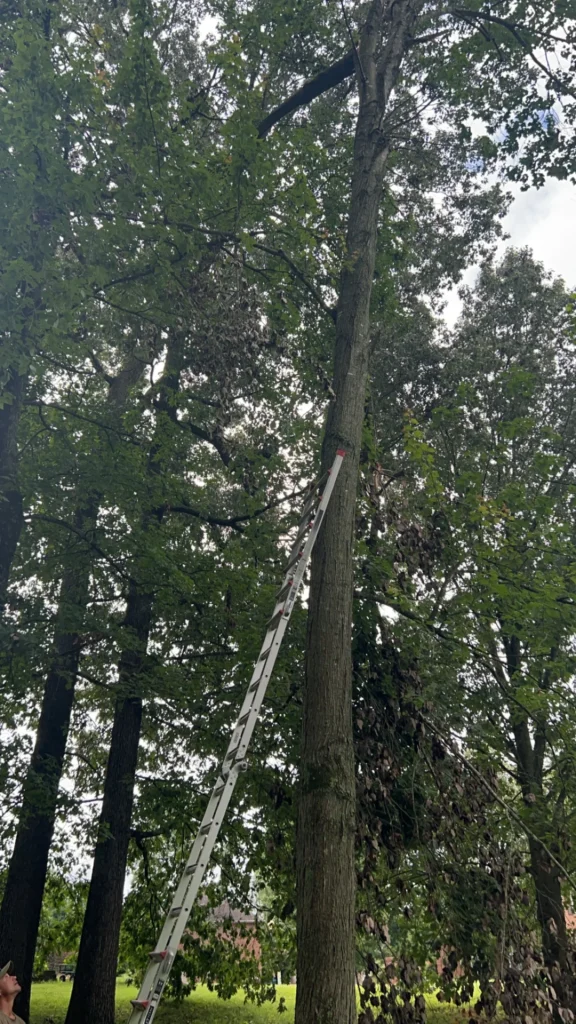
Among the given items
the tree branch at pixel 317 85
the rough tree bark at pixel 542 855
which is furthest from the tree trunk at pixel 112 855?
the tree branch at pixel 317 85

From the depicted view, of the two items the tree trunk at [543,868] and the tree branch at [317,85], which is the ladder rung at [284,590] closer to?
the tree trunk at [543,868]

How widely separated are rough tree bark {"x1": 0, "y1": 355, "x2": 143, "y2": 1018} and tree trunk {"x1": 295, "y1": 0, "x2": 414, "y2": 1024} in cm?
400

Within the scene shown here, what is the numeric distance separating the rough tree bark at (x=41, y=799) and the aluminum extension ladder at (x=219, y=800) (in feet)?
13.4

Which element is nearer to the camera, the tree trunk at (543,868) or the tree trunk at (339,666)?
the tree trunk at (339,666)

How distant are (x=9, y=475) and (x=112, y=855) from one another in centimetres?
497

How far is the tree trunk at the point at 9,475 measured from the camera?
7.19 m

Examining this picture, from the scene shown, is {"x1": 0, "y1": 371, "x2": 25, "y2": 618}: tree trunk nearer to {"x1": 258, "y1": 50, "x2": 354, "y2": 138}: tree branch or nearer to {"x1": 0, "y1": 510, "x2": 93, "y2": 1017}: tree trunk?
{"x1": 0, "y1": 510, "x2": 93, "y2": 1017}: tree trunk

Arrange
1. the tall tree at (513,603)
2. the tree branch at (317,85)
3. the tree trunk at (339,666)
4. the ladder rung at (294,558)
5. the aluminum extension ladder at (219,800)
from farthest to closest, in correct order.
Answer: the tree branch at (317,85) → the tall tree at (513,603) → the ladder rung at (294,558) → the tree trunk at (339,666) → the aluminum extension ladder at (219,800)

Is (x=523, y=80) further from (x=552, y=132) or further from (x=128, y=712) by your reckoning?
(x=128, y=712)

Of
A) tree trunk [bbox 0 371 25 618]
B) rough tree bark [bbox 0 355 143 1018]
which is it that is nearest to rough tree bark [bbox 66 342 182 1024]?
rough tree bark [bbox 0 355 143 1018]

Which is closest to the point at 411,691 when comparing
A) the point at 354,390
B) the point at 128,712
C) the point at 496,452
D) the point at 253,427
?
the point at 354,390

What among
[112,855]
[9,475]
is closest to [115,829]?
[112,855]

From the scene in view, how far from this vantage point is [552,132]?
8008mm

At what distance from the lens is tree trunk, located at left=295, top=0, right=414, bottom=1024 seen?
149 inches
